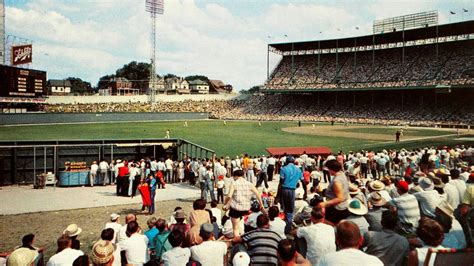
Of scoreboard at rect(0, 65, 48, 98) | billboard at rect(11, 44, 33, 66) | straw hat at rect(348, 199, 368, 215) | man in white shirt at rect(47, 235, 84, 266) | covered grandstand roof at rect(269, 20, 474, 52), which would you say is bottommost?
man in white shirt at rect(47, 235, 84, 266)

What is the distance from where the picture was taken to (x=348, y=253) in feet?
12.5

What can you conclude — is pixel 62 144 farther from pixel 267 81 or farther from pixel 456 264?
pixel 267 81

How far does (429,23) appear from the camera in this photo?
7400 cm

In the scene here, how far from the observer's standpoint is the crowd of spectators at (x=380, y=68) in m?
65.1

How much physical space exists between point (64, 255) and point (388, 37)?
78.2m

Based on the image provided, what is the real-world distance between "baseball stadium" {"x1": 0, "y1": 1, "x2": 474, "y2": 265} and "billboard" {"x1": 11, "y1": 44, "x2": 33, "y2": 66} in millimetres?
1747

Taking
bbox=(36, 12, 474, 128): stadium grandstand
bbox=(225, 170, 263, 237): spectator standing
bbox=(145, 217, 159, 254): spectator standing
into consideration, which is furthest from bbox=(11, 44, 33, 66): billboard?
A: bbox=(225, 170, 263, 237): spectator standing

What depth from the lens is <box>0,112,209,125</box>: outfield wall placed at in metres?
53.6

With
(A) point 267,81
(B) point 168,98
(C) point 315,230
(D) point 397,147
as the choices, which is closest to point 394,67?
(A) point 267,81

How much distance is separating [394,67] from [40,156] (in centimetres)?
6838

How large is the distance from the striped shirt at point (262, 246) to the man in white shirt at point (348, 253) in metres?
1.55

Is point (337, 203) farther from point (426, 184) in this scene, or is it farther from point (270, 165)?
point (270, 165)

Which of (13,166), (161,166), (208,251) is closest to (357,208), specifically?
(208,251)

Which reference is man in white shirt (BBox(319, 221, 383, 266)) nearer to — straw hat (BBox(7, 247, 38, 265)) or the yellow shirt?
straw hat (BBox(7, 247, 38, 265))
